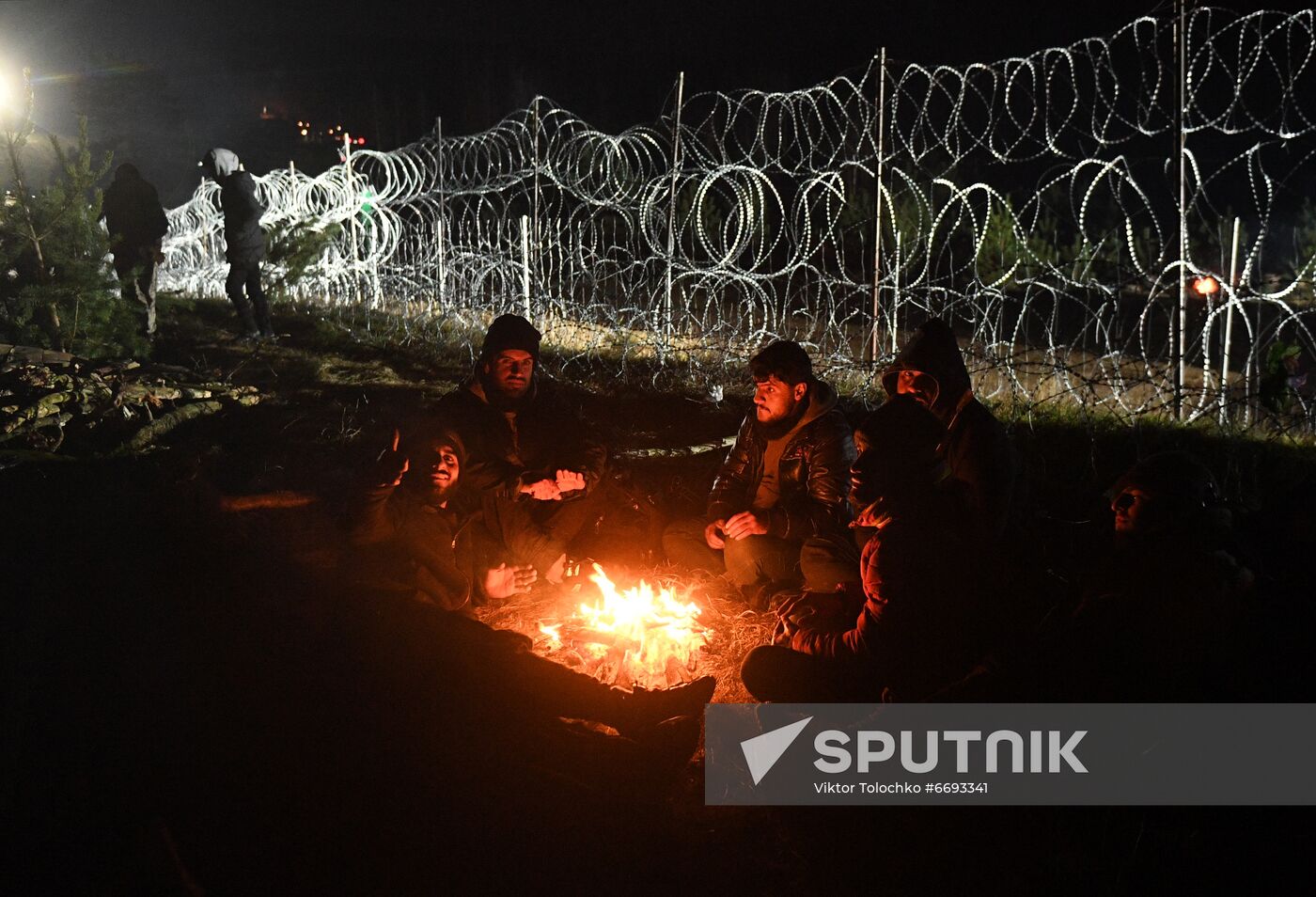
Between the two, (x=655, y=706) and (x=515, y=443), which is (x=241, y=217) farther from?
(x=655, y=706)

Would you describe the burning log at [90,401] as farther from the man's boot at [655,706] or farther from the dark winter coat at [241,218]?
the man's boot at [655,706]

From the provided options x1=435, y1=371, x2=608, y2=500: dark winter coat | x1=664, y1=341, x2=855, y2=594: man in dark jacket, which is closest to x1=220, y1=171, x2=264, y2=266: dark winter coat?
x1=435, y1=371, x2=608, y2=500: dark winter coat

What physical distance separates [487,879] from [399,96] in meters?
36.4

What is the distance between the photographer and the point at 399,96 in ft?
115

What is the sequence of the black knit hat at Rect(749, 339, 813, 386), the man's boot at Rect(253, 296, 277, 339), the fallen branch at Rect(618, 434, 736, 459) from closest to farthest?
the black knit hat at Rect(749, 339, 813, 386) < the fallen branch at Rect(618, 434, 736, 459) < the man's boot at Rect(253, 296, 277, 339)

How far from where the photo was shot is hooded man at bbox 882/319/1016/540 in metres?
3.80

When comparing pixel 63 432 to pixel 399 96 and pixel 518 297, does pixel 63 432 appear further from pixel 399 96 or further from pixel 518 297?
pixel 399 96

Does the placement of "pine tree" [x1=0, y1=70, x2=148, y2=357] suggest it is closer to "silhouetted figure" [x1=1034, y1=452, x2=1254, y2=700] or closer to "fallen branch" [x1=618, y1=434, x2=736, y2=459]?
"fallen branch" [x1=618, y1=434, x2=736, y2=459]

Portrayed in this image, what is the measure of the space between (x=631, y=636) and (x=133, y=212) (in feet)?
32.3

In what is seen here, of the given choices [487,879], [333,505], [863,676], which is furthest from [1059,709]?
[333,505]

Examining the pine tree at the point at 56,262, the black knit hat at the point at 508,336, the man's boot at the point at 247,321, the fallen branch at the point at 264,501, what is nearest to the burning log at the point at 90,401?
the pine tree at the point at 56,262

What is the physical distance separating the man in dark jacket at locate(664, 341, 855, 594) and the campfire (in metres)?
0.37

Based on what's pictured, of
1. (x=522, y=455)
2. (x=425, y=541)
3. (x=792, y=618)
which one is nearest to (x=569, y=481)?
(x=522, y=455)

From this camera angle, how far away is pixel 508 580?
15.1 ft
